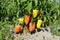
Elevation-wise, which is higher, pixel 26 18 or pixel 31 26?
pixel 26 18

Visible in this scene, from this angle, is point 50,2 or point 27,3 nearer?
point 27,3

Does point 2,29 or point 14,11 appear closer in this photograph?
point 2,29

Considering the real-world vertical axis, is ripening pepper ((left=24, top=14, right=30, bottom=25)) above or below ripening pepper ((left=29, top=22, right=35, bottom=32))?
above

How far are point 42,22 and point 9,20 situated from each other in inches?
27.3

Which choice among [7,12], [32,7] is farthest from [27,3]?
[7,12]

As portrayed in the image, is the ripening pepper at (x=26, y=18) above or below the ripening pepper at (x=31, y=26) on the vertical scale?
above

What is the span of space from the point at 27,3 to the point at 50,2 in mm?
590

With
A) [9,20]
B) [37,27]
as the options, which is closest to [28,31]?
[37,27]

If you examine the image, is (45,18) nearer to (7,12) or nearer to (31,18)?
(31,18)

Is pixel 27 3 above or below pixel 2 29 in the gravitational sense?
above

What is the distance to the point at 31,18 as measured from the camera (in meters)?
4.58

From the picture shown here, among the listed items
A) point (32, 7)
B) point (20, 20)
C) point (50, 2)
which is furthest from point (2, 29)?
point (50, 2)

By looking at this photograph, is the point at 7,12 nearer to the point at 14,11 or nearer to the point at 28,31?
the point at 14,11

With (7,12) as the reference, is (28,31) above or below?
below
